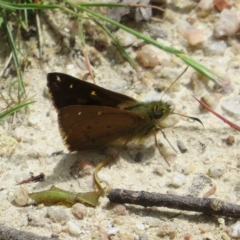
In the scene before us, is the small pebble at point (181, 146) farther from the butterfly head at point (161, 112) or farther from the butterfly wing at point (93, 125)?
the butterfly wing at point (93, 125)

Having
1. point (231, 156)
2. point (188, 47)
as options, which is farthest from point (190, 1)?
point (231, 156)

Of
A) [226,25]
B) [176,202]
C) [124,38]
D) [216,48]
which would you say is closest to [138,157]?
[176,202]

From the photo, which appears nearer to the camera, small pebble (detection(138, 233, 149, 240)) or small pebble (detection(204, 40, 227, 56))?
small pebble (detection(138, 233, 149, 240))

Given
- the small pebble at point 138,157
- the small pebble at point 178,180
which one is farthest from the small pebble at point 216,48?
the small pebble at point 178,180

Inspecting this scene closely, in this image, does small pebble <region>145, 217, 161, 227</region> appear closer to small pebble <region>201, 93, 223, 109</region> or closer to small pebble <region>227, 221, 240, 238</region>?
small pebble <region>227, 221, 240, 238</region>

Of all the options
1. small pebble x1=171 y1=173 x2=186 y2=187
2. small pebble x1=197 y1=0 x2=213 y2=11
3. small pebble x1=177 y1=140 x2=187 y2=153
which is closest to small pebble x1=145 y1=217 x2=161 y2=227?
small pebble x1=171 y1=173 x2=186 y2=187

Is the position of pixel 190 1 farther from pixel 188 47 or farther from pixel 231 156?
pixel 231 156

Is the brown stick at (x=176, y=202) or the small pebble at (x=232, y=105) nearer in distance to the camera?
the brown stick at (x=176, y=202)
